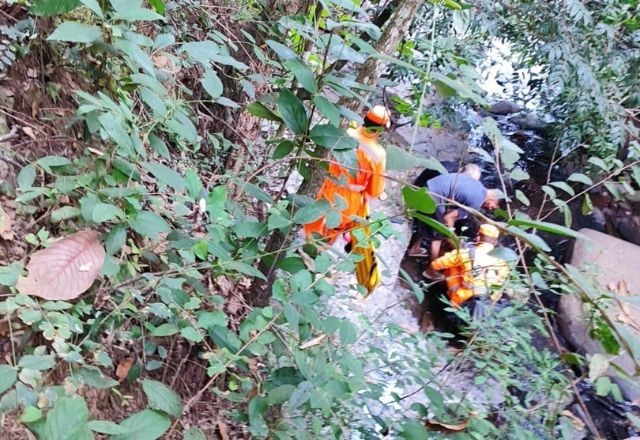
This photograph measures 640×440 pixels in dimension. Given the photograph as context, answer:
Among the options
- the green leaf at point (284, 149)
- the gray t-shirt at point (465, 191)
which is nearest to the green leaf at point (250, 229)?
the green leaf at point (284, 149)

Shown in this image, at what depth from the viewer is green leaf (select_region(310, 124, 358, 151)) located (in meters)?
1.43

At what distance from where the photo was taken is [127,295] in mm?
1609

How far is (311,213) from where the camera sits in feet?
4.81

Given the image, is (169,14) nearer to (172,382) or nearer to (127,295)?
(127,295)

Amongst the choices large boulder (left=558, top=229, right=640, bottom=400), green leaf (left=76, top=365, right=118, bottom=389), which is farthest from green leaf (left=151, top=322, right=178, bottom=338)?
large boulder (left=558, top=229, right=640, bottom=400)

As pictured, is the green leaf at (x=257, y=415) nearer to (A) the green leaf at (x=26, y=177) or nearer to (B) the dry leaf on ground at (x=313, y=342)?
(B) the dry leaf on ground at (x=313, y=342)

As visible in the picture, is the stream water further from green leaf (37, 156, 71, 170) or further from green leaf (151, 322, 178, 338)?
green leaf (37, 156, 71, 170)

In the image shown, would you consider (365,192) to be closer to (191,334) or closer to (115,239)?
(191,334)

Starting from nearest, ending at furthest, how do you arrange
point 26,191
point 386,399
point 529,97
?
point 26,191, point 386,399, point 529,97

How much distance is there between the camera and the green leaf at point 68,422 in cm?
88

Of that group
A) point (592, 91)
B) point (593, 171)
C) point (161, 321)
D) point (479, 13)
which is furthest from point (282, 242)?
point (593, 171)

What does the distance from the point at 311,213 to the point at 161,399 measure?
60cm

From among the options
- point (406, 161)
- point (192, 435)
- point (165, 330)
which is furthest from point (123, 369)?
point (406, 161)

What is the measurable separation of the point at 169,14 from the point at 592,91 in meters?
3.29
